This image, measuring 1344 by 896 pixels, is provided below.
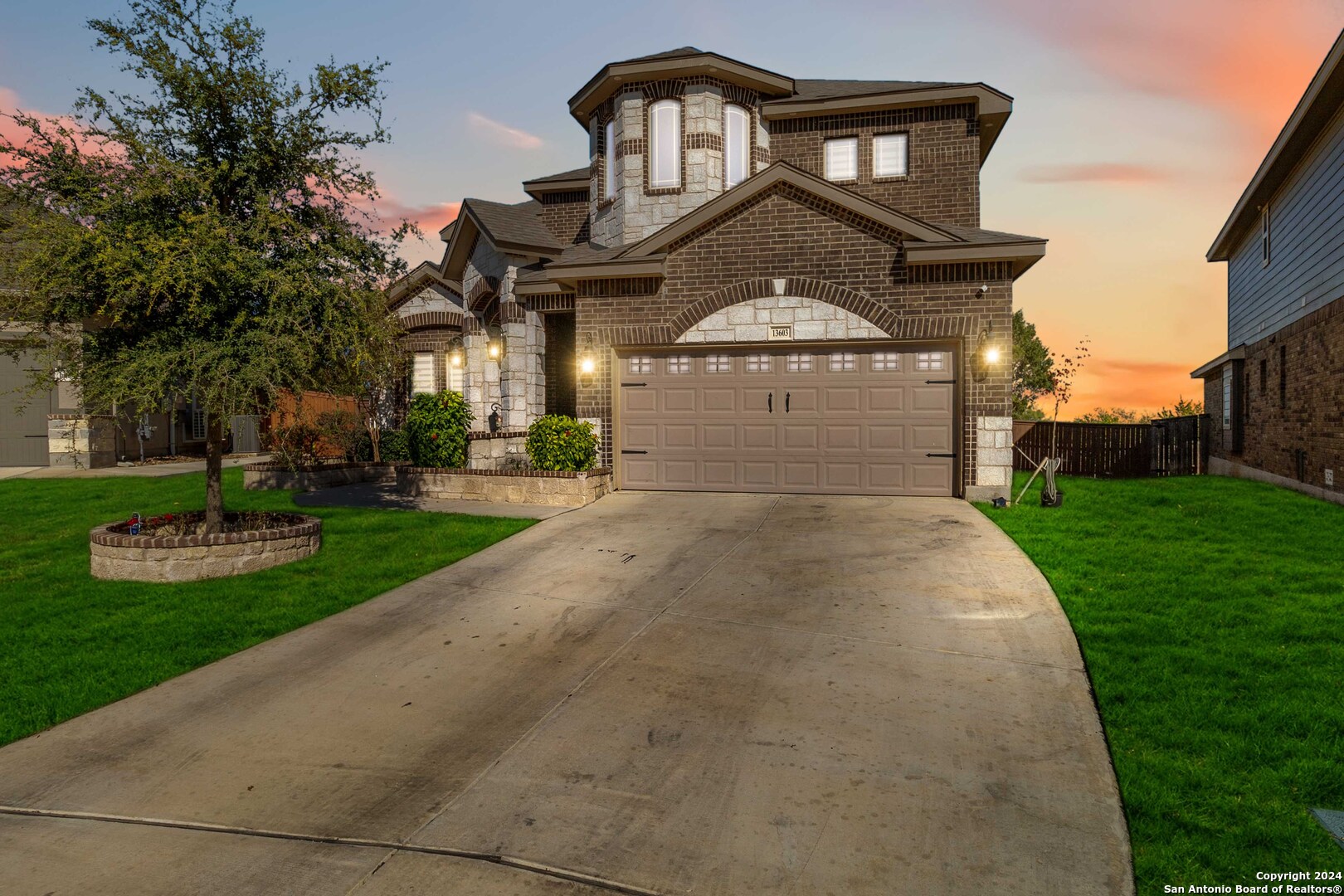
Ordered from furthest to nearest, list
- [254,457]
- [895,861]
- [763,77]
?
[254,457] → [763,77] → [895,861]

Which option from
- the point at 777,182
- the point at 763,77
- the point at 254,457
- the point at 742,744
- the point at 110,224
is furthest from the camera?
the point at 254,457

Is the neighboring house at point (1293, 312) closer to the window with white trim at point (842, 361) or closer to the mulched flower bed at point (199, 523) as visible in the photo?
the window with white trim at point (842, 361)

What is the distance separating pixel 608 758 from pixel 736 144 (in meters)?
15.9

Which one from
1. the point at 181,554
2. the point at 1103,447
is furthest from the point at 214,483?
the point at 1103,447

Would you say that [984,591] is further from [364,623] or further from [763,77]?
[763,77]

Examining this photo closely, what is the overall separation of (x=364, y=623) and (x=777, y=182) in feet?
32.7

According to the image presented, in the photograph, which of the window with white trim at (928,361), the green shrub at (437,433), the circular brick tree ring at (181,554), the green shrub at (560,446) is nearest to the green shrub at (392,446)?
the green shrub at (437,433)

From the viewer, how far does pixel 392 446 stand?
63.7 ft

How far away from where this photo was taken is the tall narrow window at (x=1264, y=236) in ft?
61.4

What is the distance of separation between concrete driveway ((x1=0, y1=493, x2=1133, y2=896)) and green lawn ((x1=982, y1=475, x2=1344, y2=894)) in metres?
0.25

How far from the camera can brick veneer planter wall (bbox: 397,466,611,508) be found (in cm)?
1280

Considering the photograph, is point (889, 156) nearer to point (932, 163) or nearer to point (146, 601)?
point (932, 163)

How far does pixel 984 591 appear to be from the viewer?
7344 millimetres

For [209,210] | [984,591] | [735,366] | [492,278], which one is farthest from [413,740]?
[492,278]
